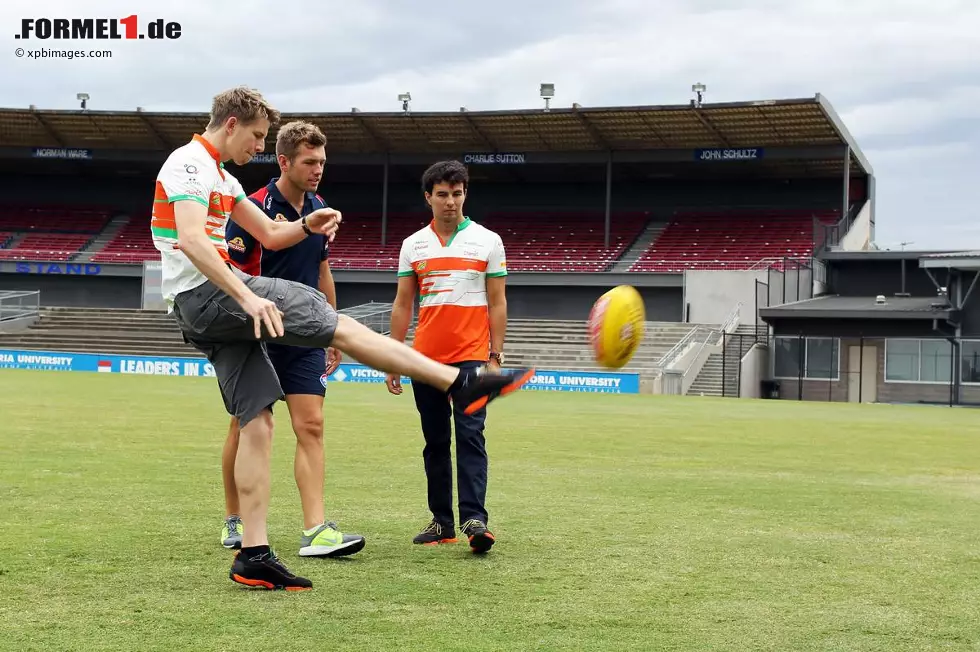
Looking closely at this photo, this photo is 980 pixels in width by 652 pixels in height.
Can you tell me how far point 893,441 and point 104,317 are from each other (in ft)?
124

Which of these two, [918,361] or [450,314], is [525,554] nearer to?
[450,314]

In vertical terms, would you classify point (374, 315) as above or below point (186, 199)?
below

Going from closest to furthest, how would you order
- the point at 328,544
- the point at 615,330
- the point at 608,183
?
the point at 328,544 < the point at 615,330 < the point at 608,183

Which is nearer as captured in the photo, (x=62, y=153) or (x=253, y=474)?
(x=253, y=474)

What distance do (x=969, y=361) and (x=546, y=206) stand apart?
21.8 metres

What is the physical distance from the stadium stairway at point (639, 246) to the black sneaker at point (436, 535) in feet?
127

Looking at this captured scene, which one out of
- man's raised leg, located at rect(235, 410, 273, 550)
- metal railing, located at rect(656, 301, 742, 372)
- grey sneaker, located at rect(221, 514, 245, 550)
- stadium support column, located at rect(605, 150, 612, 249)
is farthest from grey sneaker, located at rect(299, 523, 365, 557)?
stadium support column, located at rect(605, 150, 612, 249)

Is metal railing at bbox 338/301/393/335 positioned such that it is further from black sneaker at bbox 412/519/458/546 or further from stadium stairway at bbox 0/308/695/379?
black sneaker at bbox 412/519/458/546

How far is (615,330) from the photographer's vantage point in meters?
6.47

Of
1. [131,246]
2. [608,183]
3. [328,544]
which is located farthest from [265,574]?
[131,246]

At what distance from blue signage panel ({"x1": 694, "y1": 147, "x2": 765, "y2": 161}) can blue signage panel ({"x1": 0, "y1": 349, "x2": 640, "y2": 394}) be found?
15280 millimetres

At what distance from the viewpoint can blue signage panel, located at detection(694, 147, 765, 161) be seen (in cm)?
4478

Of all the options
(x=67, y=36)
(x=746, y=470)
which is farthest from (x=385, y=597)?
(x=67, y=36)

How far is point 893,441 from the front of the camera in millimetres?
15555
